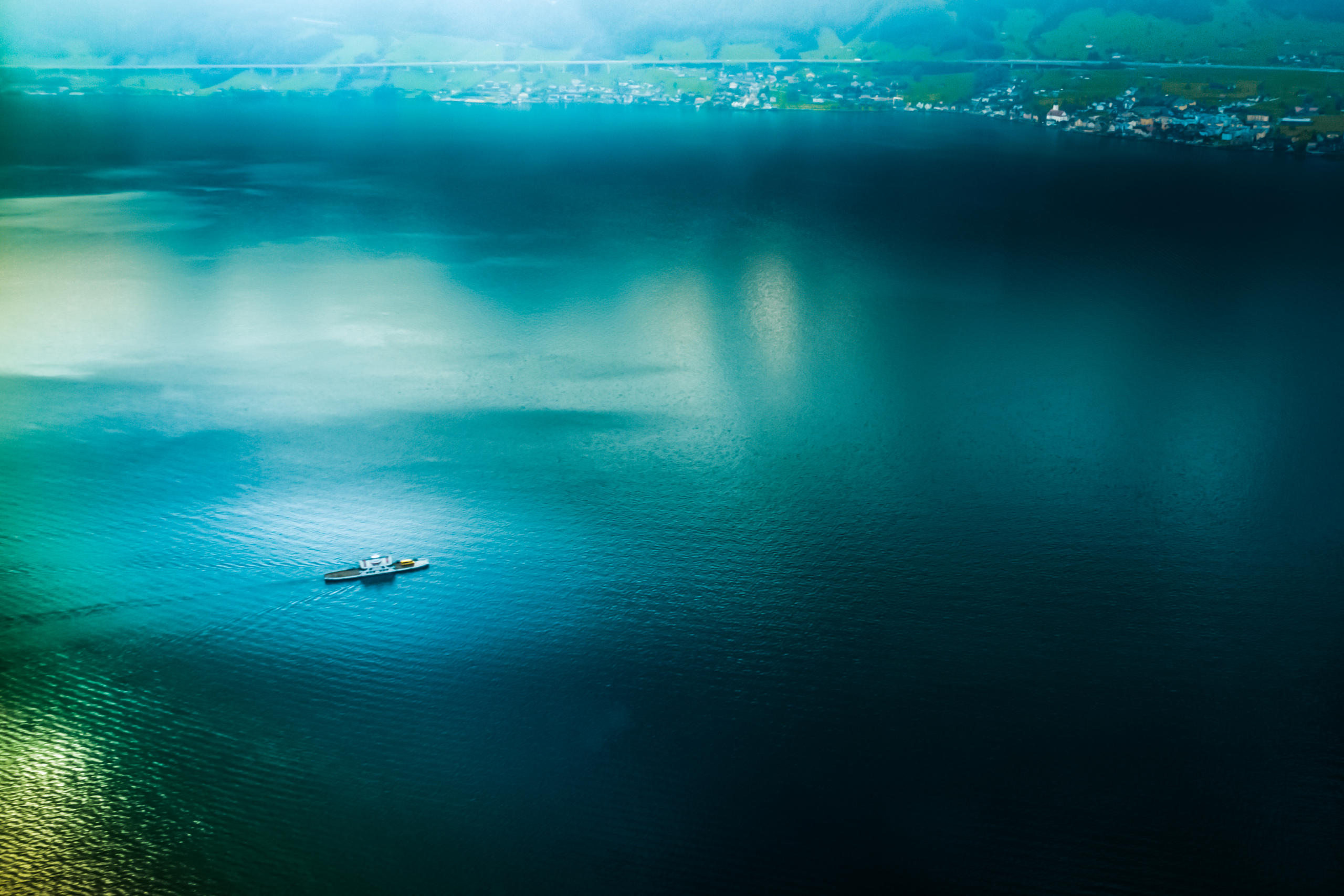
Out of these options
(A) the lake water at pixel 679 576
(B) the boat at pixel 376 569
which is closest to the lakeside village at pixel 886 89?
(A) the lake water at pixel 679 576

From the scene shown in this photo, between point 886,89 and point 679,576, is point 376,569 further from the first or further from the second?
point 886,89

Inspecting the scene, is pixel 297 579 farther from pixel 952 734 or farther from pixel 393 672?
pixel 952 734

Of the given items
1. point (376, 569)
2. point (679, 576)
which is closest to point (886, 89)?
point (679, 576)

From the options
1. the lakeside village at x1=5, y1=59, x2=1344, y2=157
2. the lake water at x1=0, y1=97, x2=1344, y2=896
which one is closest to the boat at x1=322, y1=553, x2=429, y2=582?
the lake water at x1=0, y1=97, x2=1344, y2=896

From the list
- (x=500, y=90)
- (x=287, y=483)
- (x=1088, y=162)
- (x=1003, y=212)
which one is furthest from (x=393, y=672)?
(x=500, y=90)

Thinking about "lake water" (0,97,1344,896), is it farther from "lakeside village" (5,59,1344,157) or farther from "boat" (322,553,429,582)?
"lakeside village" (5,59,1344,157)

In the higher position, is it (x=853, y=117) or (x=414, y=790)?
(x=853, y=117)

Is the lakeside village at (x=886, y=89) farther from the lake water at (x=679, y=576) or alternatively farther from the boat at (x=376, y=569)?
the boat at (x=376, y=569)
